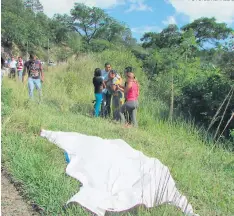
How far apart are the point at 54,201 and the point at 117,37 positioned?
67979mm

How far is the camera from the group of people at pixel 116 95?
7910 mm

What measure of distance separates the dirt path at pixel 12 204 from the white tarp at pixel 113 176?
55cm

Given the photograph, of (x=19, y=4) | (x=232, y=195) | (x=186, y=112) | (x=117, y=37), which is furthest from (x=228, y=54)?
(x=117, y=37)

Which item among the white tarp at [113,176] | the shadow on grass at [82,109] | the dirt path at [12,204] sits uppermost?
the white tarp at [113,176]

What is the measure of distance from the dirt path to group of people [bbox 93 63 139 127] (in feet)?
14.1

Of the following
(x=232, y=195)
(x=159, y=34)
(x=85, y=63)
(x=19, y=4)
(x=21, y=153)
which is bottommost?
(x=232, y=195)

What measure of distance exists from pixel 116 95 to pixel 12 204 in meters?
5.73

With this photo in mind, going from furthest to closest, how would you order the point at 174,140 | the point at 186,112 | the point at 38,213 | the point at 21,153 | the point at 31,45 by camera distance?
the point at 31,45
the point at 186,112
the point at 174,140
the point at 21,153
the point at 38,213

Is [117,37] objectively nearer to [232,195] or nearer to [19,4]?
[19,4]

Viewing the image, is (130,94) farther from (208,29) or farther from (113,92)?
(208,29)

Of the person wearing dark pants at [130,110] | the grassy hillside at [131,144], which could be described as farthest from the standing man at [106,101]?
the person wearing dark pants at [130,110]

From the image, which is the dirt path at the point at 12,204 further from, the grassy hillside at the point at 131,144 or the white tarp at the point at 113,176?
the white tarp at the point at 113,176

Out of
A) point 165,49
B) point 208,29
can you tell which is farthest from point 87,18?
point 165,49

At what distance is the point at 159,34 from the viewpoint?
47.7 meters
